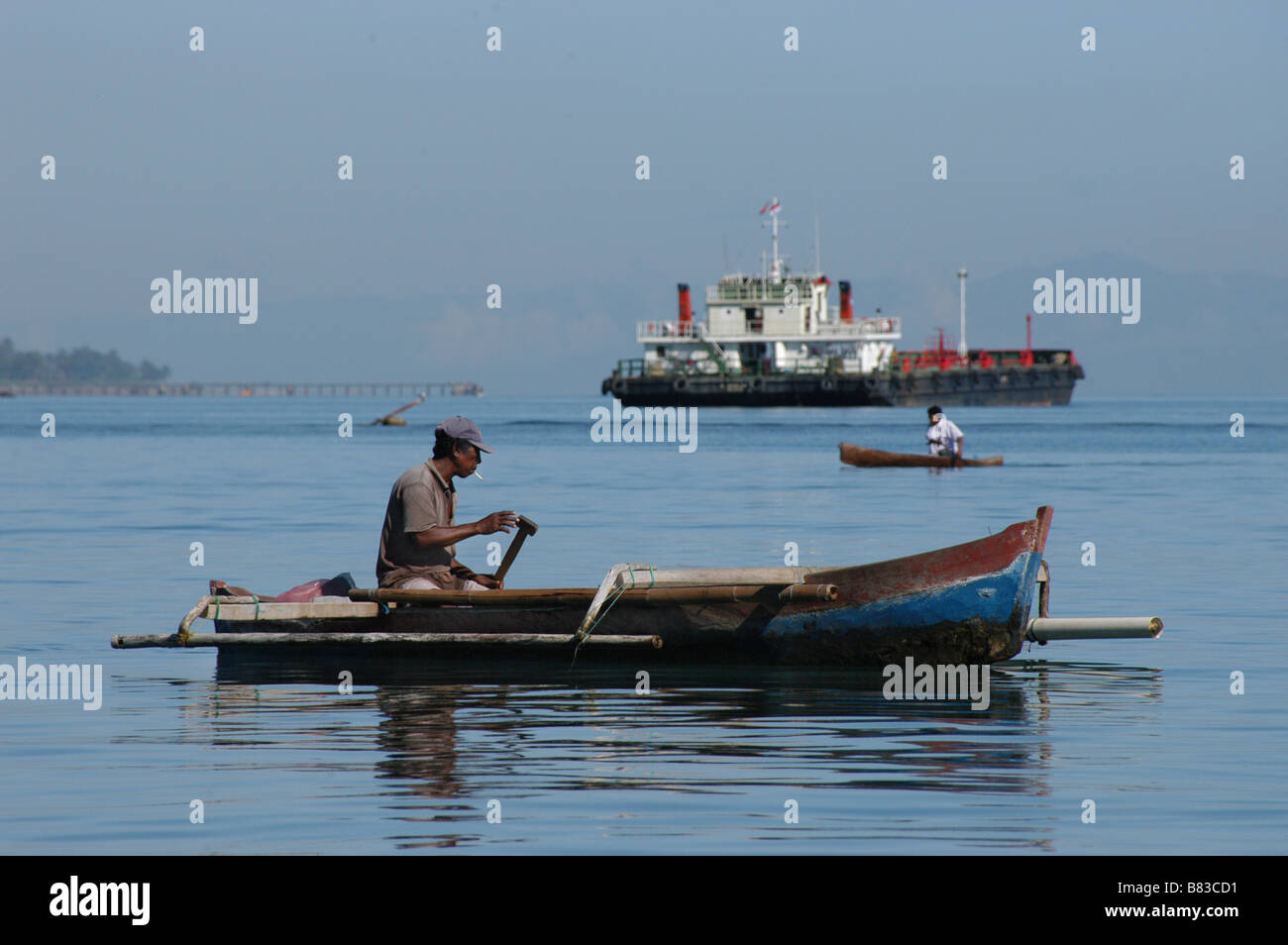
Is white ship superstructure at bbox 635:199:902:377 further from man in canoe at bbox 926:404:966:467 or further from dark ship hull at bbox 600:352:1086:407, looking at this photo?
man in canoe at bbox 926:404:966:467

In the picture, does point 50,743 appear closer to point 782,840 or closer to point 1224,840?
point 782,840

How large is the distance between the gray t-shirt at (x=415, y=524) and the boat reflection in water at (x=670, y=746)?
0.72m

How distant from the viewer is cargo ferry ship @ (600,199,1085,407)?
3354 inches

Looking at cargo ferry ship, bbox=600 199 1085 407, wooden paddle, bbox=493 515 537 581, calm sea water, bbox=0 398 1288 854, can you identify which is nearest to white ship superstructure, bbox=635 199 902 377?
cargo ferry ship, bbox=600 199 1085 407

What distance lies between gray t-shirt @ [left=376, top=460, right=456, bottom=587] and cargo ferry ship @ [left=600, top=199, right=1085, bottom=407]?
72.9 m

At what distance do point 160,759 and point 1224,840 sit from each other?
543cm

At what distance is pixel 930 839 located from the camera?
733 centimetres

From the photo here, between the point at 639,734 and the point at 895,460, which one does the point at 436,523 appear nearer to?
the point at 639,734

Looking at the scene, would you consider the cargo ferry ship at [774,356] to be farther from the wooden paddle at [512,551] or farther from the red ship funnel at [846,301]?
the wooden paddle at [512,551]

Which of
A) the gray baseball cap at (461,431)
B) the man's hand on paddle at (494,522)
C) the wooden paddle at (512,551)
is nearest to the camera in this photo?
the man's hand on paddle at (494,522)

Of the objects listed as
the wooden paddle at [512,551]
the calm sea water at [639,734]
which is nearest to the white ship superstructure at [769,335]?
the calm sea water at [639,734]

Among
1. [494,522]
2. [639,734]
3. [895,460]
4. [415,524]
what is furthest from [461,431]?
[895,460]

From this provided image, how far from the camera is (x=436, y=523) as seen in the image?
1150 centimetres

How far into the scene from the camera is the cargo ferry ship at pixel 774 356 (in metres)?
85.2
